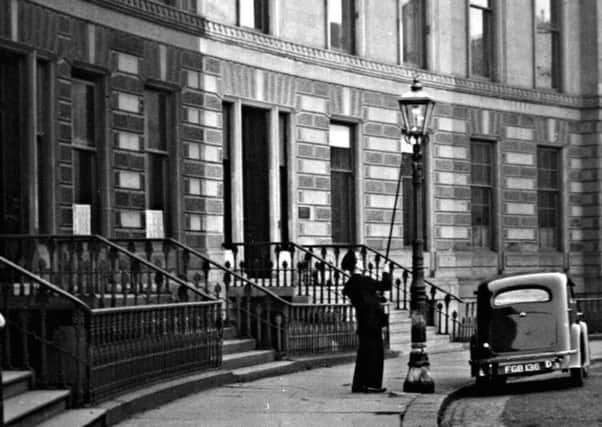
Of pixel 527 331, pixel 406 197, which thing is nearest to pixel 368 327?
pixel 527 331

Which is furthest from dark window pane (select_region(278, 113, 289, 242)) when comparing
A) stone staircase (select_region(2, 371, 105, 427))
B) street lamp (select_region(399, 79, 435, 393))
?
stone staircase (select_region(2, 371, 105, 427))

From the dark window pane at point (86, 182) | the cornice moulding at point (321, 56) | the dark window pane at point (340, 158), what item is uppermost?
the cornice moulding at point (321, 56)

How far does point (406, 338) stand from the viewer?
29.3 m

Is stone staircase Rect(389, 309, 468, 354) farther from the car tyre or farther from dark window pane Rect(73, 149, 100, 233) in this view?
dark window pane Rect(73, 149, 100, 233)

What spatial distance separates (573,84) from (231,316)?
1791 cm

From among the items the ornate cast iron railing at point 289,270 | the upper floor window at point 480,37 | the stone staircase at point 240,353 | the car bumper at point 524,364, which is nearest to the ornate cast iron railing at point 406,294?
the ornate cast iron railing at point 289,270

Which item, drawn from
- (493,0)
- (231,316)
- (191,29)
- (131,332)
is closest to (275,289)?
(231,316)

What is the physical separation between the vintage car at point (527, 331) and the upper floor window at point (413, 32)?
1260 centimetres

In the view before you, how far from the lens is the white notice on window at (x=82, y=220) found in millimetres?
22781

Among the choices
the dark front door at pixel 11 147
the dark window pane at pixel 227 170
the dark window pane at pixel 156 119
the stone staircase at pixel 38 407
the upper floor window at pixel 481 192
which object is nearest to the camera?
the stone staircase at pixel 38 407

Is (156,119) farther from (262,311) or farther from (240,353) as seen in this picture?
(240,353)

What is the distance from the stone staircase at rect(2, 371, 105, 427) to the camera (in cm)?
1386

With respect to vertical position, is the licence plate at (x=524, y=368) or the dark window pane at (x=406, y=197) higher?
the dark window pane at (x=406, y=197)

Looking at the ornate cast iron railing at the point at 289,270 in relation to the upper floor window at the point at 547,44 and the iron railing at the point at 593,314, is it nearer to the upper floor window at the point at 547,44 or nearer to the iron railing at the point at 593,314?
the iron railing at the point at 593,314
